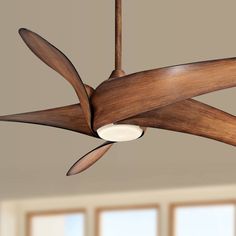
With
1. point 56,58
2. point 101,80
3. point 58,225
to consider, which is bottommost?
point 58,225

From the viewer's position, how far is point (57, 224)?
13.8 ft

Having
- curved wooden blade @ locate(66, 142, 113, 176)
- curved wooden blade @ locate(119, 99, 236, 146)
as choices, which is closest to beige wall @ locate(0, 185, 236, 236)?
curved wooden blade @ locate(66, 142, 113, 176)

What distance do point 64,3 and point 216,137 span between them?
1785 mm

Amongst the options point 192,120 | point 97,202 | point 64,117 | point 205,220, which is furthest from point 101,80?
point 192,120

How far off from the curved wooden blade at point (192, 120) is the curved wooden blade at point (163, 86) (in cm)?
13

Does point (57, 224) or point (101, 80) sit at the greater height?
point (101, 80)

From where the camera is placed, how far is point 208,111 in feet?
5.60

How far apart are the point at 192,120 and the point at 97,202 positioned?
8.14ft

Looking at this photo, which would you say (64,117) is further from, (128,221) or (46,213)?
(46,213)

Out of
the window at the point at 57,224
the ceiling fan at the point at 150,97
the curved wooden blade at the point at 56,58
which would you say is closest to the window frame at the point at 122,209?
the window at the point at 57,224

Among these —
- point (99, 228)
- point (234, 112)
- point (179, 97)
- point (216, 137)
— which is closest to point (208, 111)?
point (216, 137)

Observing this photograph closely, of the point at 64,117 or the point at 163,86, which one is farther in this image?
the point at 64,117

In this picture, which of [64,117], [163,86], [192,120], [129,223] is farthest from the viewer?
[129,223]

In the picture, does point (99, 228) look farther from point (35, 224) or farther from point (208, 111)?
point (208, 111)
